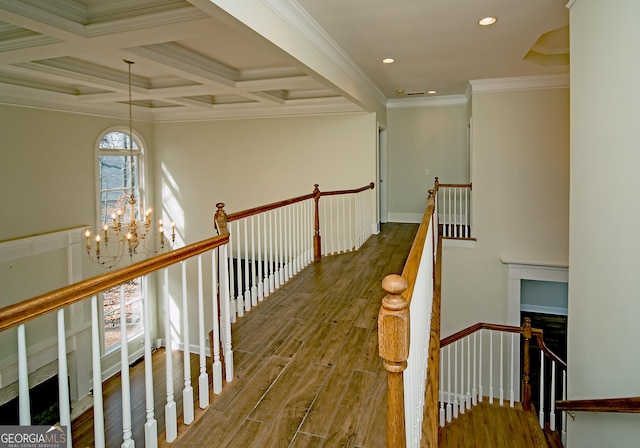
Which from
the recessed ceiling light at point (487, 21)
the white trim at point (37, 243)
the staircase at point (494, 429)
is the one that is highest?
the recessed ceiling light at point (487, 21)

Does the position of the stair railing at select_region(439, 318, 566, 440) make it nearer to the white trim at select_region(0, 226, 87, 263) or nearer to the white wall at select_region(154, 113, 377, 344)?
the white wall at select_region(154, 113, 377, 344)

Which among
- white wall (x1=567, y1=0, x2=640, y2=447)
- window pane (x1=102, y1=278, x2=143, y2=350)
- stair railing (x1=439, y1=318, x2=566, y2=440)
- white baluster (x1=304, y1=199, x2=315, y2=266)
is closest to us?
white wall (x1=567, y1=0, x2=640, y2=447)

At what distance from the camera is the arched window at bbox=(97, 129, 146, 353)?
24.9 ft

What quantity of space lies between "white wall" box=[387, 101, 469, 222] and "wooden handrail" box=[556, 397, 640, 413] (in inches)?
237

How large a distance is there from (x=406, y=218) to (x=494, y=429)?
199 inches

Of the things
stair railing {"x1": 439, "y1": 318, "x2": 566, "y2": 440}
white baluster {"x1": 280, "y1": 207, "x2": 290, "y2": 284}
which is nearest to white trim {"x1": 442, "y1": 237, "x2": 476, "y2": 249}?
stair railing {"x1": 439, "y1": 318, "x2": 566, "y2": 440}

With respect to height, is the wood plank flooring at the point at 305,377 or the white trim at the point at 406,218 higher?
the white trim at the point at 406,218

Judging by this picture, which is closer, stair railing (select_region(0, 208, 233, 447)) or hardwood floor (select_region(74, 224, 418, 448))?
stair railing (select_region(0, 208, 233, 447))

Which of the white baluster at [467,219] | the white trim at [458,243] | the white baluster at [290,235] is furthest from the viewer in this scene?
the white baluster at [467,219]

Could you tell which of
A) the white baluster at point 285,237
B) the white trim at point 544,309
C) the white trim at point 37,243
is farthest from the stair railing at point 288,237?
the white trim at point 544,309

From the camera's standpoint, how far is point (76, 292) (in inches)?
61.7

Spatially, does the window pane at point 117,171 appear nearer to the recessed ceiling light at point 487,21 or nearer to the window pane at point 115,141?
the window pane at point 115,141

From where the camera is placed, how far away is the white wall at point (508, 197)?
6.64 metres

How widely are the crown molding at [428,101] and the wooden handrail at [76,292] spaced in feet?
24.0
